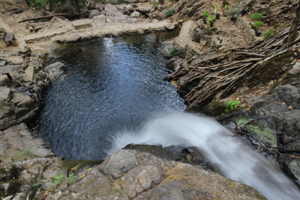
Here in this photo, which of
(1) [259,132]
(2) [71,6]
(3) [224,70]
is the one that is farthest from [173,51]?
(2) [71,6]

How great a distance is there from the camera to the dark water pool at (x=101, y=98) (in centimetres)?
796

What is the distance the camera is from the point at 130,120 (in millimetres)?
8977

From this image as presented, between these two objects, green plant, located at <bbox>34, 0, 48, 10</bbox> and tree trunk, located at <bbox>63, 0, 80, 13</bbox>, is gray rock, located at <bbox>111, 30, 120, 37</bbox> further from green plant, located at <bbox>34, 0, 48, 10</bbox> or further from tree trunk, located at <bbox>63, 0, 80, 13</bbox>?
green plant, located at <bbox>34, 0, 48, 10</bbox>

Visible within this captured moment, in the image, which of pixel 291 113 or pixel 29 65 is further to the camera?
pixel 29 65

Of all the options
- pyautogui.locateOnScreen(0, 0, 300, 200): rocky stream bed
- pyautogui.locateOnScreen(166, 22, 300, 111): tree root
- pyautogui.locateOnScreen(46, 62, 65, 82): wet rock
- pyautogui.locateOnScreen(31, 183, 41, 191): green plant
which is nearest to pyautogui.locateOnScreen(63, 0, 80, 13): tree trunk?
pyautogui.locateOnScreen(0, 0, 300, 200): rocky stream bed

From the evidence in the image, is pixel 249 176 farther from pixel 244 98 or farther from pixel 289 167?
pixel 244 98

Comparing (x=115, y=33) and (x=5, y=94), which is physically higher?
(x=115, y=33)

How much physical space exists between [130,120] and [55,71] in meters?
7.95

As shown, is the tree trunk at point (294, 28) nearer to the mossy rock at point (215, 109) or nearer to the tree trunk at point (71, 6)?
the mossy rock at point (215, 109)

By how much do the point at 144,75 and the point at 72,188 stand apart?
979 cm

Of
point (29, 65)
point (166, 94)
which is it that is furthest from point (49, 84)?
point (166, 94)

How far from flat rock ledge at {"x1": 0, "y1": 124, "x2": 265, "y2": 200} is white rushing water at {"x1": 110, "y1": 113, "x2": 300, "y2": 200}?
39.6 inches

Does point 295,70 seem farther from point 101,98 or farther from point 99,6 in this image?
point 99,6

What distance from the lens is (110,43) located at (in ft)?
58.7
